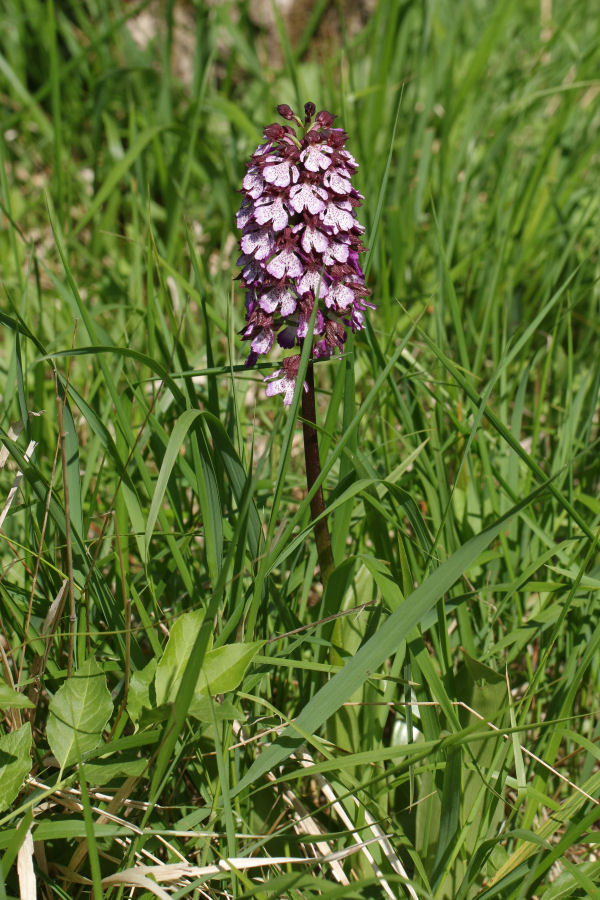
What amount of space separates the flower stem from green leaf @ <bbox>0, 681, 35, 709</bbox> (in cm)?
60

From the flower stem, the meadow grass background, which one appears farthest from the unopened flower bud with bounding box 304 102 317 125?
the flower stem

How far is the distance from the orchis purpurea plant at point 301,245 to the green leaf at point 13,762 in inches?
27.0

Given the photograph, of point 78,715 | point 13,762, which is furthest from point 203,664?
point 13,762

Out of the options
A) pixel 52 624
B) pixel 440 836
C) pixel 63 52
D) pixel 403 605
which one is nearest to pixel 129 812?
pixel 52 624

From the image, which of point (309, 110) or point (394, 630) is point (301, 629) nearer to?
point (394, 630)

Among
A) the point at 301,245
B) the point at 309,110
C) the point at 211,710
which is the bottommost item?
the point at 211,710

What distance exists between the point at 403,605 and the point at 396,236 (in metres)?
1.91

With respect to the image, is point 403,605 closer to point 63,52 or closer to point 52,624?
point 52,624

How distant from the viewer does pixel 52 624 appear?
1522 mm

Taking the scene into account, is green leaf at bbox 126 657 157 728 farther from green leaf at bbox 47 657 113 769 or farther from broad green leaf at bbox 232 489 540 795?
broad green leaf at bbox 232 489 540 795

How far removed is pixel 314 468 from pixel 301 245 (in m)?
0.44

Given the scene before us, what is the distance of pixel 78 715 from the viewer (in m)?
1.41

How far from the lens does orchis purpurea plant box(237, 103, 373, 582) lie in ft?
4.70

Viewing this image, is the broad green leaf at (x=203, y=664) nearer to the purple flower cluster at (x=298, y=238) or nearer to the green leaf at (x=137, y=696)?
the green leaf at (x=137, y=696)
